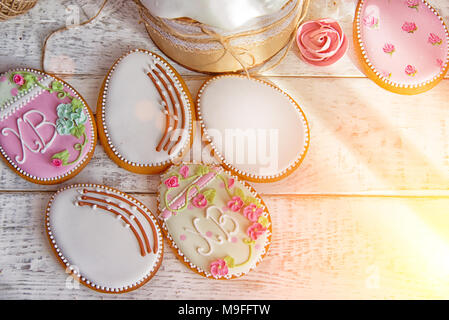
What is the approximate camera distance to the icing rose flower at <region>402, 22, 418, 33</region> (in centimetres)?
110

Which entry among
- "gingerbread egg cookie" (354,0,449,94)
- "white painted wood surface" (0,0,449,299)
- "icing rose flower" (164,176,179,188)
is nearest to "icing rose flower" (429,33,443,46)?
"gingerbread egg cookie" (354,0,449,94)

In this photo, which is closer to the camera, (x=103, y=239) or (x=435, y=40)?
(x=103, y=239)

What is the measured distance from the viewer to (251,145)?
104cm

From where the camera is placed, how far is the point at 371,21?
1.11 metres

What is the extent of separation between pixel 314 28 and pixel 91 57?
570 millimetres

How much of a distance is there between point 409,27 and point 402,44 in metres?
0.05

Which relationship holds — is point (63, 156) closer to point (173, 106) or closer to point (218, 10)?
point (173, 106)

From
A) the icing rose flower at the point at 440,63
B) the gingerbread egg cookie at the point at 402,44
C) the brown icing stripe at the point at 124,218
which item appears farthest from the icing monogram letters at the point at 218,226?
the icing rose flower at the point at 440,63

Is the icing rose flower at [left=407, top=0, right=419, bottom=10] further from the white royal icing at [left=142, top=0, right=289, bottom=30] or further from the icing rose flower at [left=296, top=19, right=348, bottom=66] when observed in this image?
the white royal icing at [left=142, top=0, right=289, bottom=30]

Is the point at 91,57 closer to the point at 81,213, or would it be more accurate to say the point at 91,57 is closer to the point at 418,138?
the point at 81,213

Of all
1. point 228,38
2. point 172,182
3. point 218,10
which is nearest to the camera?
point 218,10

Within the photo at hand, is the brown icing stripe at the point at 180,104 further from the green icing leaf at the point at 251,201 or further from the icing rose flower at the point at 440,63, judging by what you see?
the icing rose flower at the point at 440,63

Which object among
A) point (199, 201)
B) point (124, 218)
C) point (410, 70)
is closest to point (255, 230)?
point (199, 201)
